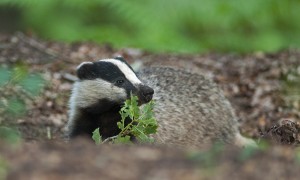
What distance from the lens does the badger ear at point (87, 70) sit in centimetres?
543

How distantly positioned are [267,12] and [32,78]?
7.92 meters

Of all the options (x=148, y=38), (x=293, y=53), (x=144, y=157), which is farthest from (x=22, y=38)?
(x=144, y=157)

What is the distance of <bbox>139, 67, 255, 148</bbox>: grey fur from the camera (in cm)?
592

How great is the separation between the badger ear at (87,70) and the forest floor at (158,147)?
0.56 metres

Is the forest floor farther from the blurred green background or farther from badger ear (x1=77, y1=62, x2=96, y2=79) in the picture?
the blurred green background

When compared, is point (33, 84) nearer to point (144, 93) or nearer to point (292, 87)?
point (144, 93)

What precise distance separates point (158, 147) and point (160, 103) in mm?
2700

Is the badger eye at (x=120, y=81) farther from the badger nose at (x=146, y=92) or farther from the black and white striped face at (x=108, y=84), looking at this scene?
the badger nose at (x=146, y=92)

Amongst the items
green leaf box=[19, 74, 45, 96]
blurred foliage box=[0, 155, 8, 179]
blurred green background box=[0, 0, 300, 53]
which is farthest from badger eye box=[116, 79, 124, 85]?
blurred green background box=[0, 0, 300, 53]

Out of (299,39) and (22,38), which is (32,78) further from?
(299,39)

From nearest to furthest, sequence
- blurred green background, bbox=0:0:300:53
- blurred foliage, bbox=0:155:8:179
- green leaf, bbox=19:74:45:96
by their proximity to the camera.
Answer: blurred foliage, bbox=0:155:8:179 < green leaf, bbox=19:74:45:96 < blurred green background, bbox=0:0:300:53

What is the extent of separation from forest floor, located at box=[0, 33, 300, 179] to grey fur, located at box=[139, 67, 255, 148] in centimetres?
37

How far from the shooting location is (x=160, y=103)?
598cm

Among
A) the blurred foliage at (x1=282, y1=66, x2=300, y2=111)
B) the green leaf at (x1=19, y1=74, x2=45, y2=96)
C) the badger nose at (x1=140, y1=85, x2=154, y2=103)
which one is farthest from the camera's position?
the blurred foliage at (x1=282, y1=66, x2=300, y2=111)
